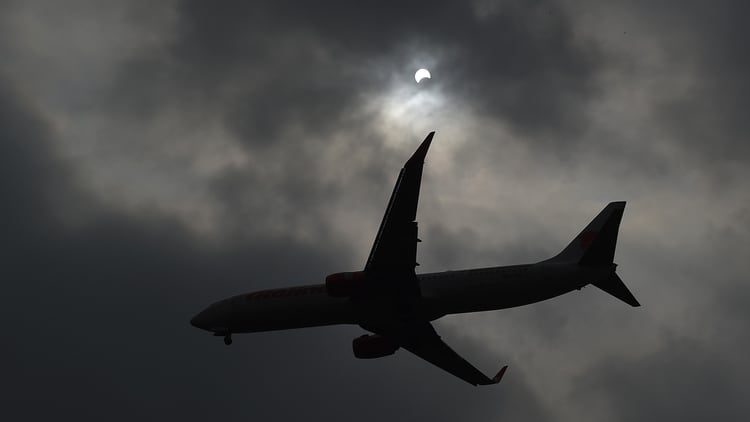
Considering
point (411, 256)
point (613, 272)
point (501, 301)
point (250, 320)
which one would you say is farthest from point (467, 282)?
point (250, 320)

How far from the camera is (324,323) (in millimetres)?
37875

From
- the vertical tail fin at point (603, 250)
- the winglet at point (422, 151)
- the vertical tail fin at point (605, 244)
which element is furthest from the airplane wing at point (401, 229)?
the vertical tail fin at point (603, 250)

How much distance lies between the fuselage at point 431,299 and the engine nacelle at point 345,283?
111 cm

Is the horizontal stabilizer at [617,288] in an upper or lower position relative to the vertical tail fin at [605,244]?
lower

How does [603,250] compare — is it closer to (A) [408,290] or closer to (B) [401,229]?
(A) [408,290]

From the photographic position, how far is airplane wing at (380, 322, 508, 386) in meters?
39.6

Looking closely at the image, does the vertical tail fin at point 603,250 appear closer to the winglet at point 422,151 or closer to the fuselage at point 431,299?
the fuselage at point 431,299

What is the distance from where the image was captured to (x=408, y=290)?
34.1 meters

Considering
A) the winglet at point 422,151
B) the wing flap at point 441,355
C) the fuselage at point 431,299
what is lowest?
the wing flap at point 441,355

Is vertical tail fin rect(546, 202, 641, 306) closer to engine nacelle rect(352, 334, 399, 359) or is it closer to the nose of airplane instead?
engine nacelle rect(352, 334, 399, 359)

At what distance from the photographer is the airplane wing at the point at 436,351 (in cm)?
3959

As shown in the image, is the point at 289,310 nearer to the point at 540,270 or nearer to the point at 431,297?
the point at 431,297

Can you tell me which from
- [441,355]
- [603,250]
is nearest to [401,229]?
[603,250]

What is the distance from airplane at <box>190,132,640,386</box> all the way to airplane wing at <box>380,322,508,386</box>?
2.3 inches
